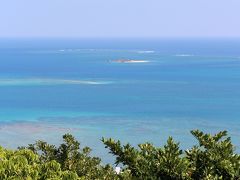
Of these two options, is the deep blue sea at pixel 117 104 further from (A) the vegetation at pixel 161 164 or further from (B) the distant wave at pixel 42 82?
(A) the vegetation at pixel 161 164

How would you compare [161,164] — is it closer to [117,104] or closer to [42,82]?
[117,104]

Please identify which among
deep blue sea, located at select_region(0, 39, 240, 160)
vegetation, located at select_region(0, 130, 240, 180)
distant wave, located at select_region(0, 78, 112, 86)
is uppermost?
distant wave, located at select_region(0, 78, 112, 86)

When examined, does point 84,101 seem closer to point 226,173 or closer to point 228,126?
point 228,126

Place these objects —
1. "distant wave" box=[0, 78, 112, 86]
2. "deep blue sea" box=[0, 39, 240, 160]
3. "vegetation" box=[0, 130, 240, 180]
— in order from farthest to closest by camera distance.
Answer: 1. "distant wave" box=[0, 78, 112, 86]
2. "deep blue sea" box=[0, 39, 240, 160]
3. "vegetation" box=[0, 130, 240, 180]

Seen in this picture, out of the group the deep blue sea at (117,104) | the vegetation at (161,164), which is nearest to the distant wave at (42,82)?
the deep blue sea at (117,104)

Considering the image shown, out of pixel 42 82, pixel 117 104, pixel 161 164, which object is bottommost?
pixel 161 164

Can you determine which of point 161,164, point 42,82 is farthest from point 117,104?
point 161,164

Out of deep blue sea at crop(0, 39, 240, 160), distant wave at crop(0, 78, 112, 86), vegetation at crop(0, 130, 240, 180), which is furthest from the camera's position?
distant wave at crop(0, 78, 112, 86)

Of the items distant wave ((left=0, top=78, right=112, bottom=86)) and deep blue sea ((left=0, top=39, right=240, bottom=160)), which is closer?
deep blue sea ((left=0, top=39, right=240, bottom=160))

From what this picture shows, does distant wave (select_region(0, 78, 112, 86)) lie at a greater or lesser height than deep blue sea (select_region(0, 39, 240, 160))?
greater

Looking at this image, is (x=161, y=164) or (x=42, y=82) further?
(x=42, y=82)

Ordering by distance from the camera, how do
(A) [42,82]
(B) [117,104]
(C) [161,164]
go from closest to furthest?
(C) [161,164], (B) [117,104], (A) [42,82]

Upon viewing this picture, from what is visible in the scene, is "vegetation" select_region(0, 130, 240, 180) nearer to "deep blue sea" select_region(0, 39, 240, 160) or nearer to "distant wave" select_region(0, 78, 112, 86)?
"deep blue sea" select_region(0, 39, 240, 160)

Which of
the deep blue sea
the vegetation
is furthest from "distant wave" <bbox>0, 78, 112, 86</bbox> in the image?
the vegetation
